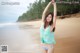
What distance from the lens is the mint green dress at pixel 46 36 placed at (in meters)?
1.85

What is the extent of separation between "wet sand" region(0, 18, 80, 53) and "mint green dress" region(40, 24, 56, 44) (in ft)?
0.10

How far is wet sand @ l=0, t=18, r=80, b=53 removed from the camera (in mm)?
1862

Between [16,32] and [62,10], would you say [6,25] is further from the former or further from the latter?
[62,10]

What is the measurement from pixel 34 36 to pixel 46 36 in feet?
0.32

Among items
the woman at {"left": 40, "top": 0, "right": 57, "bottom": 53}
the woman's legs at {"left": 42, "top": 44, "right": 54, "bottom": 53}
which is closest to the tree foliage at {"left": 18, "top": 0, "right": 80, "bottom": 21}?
the woman at {"left": 40, "top": 0, "right": 57, "bottom": 53}

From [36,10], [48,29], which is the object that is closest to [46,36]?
[48,29]

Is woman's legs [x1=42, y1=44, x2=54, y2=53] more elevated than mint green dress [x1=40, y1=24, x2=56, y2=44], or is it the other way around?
mint green dress [x1=40, y1=24, x2=56, y2=44]

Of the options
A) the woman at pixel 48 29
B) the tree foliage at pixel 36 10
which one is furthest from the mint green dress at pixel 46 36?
the tree foliage at pixel 36 10

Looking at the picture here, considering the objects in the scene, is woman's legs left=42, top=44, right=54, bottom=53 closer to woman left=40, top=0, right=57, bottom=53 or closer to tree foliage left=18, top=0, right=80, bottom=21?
woman left=40, top=0, right=57, bottom=53

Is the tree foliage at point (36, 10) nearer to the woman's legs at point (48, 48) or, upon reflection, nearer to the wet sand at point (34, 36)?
the wet sand at point (34, 36)

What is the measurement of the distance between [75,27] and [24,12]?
0.42 meters

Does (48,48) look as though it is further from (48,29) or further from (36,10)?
(36,10)

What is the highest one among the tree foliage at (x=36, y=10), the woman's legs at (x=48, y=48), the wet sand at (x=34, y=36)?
the tree foliage at (x=36, y=10)

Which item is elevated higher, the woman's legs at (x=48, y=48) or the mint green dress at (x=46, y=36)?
the mint green dress at (x=46, y=36)
